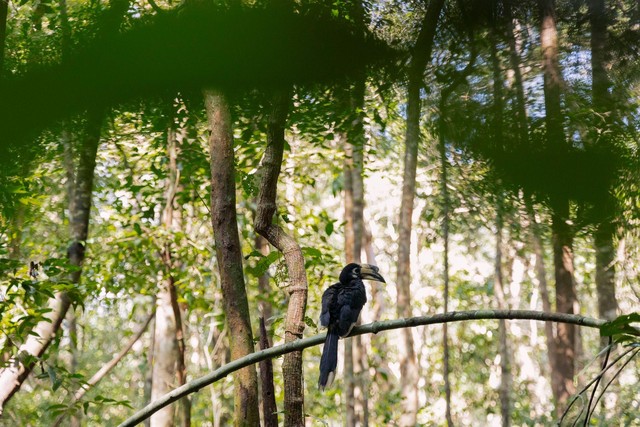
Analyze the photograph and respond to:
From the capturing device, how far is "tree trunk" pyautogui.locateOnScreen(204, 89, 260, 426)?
2.63m

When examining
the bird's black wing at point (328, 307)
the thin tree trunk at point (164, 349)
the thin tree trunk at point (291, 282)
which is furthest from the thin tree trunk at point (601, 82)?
the thin tree trunk at point (164, 349)

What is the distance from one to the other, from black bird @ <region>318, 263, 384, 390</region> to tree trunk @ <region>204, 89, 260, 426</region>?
344 millimetres

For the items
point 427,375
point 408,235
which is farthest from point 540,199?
point 427,375

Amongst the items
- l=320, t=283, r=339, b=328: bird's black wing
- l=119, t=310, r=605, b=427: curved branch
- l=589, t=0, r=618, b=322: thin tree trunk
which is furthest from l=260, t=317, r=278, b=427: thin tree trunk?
l=589, t=0, r=618, b=322: thin tree trunk

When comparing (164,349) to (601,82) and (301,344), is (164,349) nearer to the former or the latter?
(301,344)

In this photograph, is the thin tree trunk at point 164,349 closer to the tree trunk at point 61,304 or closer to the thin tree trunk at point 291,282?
the tree trunk at point 61,304

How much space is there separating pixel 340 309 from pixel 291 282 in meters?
0.84

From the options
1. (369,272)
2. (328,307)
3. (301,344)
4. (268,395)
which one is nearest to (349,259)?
(369,272)

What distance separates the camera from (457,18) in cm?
48

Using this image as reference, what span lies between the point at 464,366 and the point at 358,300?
35.4ft

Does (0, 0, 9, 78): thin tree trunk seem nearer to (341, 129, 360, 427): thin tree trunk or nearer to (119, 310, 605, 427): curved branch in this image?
(119, 310, 605, 427): curved branch

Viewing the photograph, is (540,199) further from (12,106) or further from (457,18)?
(12,106)

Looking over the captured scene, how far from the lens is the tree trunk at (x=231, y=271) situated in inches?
103

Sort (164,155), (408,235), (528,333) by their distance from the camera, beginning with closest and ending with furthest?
(164,155) < (408,235) < (528,333)
